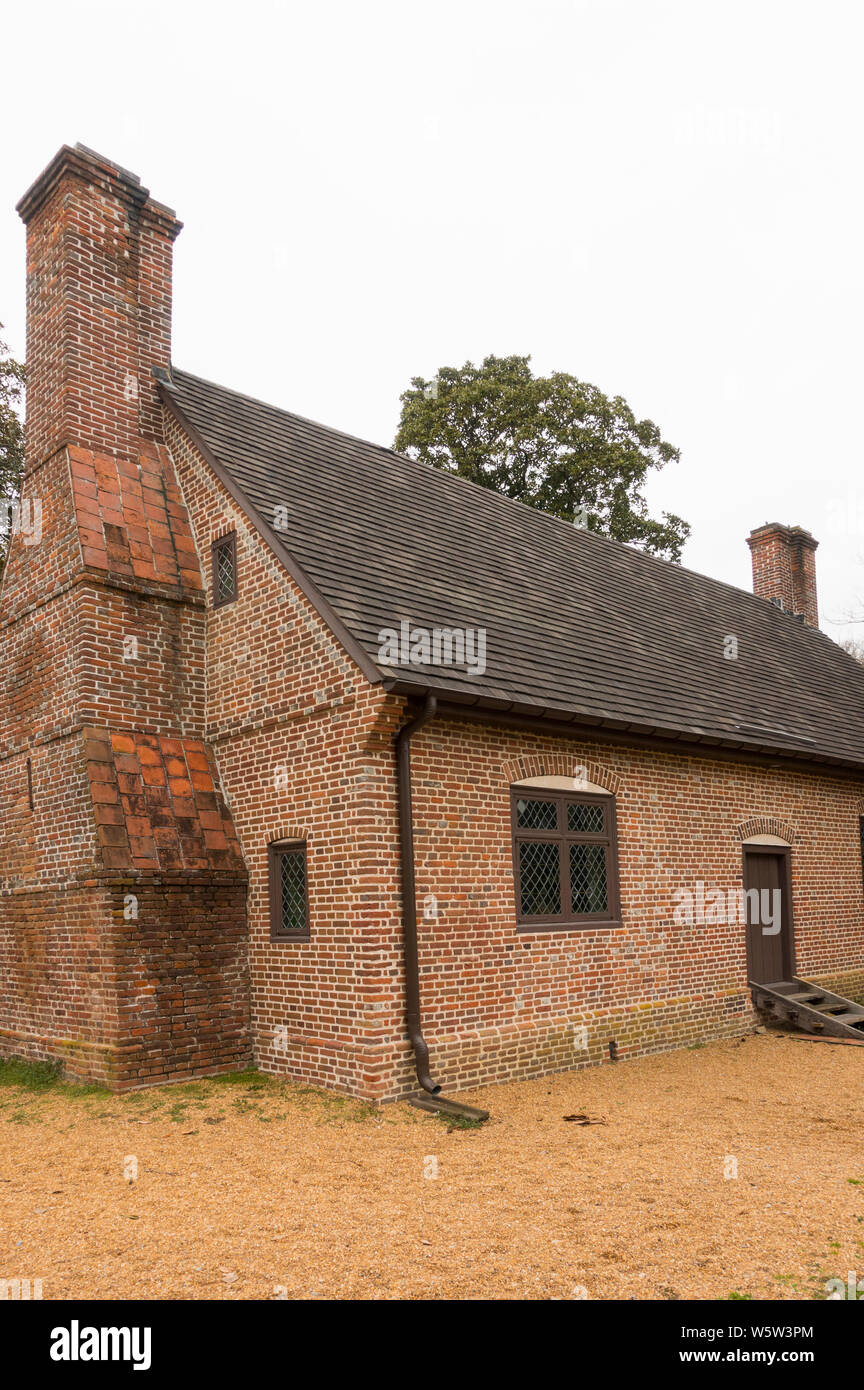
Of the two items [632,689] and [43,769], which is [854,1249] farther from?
[43,769]

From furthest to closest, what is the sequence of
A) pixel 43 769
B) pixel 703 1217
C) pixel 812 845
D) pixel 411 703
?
pixel 812 845
pixel 43 769
pixel 411 703
pixel 703 1217

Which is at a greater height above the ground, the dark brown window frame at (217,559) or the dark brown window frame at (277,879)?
the dark brown window frame at (217,559)

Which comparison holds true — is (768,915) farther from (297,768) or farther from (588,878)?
(297,768)

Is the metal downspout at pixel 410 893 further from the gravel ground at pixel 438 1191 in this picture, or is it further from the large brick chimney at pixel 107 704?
the large brick chimney at pixel 107 704

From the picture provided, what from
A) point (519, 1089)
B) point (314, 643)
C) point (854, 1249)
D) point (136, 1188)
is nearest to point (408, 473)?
point (314, 643)

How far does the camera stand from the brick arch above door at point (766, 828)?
511 inches

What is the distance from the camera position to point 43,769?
1046 cm

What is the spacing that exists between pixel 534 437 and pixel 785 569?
9.06m

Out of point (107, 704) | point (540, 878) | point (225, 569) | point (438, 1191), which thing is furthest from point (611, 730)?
point (438, 1191)

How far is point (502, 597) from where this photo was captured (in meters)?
12.0

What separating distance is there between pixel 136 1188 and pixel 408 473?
10410mm

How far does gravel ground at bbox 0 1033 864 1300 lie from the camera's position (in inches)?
187

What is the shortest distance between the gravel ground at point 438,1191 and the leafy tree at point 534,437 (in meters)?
22.4

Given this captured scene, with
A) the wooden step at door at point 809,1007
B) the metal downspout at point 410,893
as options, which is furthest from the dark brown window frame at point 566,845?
the wooden step at door at point 809,1007
